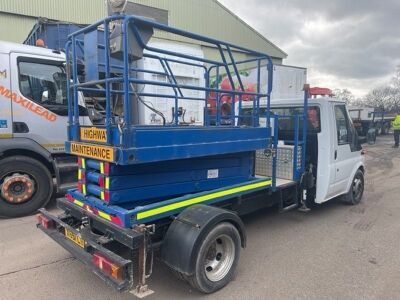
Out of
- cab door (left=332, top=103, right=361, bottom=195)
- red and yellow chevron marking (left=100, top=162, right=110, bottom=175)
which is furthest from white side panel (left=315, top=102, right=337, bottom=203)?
red and yellow chevron marking (left=100, top=162, right=110, bottom=175)

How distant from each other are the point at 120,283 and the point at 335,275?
227cm

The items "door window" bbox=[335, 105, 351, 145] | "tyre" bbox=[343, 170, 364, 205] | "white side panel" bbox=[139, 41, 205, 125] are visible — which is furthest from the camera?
"white side panel" bbox=[139, 41, 205, 125]

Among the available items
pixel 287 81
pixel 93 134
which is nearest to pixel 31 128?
pixel 93 134

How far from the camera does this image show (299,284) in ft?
11.0

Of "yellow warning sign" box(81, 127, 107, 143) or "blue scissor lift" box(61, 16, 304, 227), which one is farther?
"yellow warning sign" box(81, 127, 107, 143)

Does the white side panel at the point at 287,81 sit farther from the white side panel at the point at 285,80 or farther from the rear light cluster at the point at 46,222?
the rear light cluster at the point at 46,222

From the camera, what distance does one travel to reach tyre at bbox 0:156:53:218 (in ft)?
17.3

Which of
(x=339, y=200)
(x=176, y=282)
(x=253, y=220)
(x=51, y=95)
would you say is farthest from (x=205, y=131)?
(x=339, y=200)

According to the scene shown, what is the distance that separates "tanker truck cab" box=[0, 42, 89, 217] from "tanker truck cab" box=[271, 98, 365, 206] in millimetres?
3518

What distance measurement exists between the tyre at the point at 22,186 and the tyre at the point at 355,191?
518cm

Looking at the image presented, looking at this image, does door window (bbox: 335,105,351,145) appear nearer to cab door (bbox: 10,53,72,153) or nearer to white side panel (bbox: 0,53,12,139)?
cab door (bbox: 10,53,72,153)

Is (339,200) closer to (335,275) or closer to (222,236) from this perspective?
(335,275)

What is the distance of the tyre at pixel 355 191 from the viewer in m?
6.04

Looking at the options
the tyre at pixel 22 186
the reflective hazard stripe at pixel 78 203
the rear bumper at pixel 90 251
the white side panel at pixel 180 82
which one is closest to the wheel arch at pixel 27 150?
the tyre at pixel 22 186
